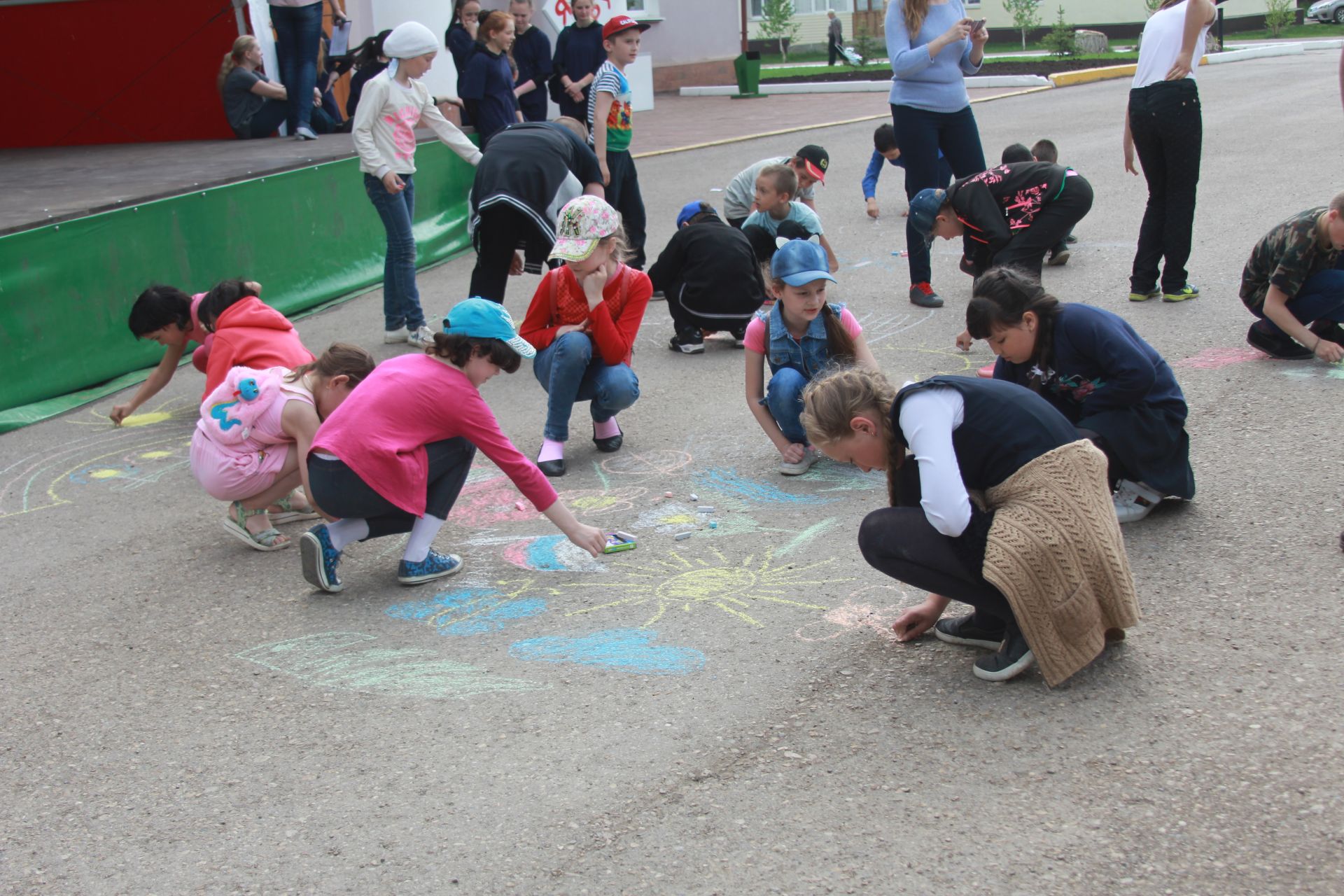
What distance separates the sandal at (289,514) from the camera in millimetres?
4367

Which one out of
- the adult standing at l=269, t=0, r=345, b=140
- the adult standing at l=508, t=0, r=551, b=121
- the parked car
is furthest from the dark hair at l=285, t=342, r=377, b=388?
the parked car

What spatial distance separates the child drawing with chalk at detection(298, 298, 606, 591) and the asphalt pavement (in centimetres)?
20

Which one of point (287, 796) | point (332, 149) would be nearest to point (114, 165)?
point (332, 149)

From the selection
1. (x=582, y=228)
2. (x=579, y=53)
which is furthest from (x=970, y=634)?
(x=579, y=53)

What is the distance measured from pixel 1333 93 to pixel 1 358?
13717 mm

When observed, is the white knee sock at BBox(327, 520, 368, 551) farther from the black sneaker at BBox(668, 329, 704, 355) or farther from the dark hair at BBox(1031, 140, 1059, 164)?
the dark hair at BBox(1031, 140, 1059, 164)

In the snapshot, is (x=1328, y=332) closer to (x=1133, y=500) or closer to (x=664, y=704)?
(x=1133, y=500)

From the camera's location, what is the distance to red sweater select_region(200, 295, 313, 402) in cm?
461

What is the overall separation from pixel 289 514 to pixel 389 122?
279cm

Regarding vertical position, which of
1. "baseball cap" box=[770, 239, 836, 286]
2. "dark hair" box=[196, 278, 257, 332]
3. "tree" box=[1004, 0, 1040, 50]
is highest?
"tree" box=[1004, 0, 1040, 50]

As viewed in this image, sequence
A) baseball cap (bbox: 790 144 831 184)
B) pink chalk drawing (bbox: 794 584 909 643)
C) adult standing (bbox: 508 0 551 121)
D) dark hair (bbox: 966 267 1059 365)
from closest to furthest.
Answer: pink chalk drawing (bbox: 794 584 909 643) < dark hair (bbox: 966 267 1059 365) < baseball cap (bbox: 790 144 831 184) < adult standing (bbox: 508 0 551 121)

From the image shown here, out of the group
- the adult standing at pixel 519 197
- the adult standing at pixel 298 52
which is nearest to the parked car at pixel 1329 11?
the adult standing at pixel 298 52

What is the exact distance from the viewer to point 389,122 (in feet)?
20.8

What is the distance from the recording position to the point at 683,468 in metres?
4.63
